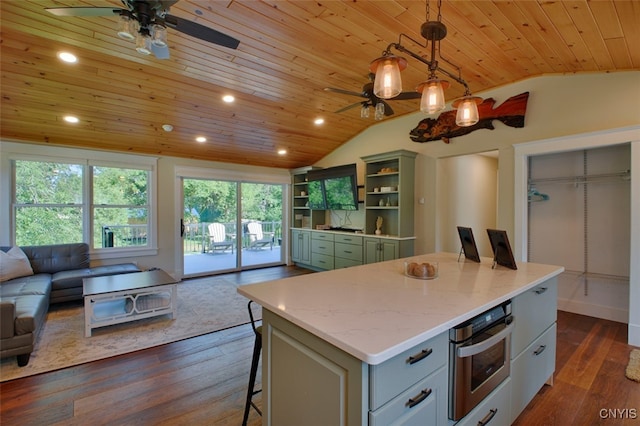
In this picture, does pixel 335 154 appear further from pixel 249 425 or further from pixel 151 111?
pixel 249 425

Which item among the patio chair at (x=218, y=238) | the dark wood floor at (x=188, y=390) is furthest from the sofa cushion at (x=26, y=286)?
the patio chair at (x=218, y=238)

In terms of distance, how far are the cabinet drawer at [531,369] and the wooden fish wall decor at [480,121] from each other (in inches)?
107

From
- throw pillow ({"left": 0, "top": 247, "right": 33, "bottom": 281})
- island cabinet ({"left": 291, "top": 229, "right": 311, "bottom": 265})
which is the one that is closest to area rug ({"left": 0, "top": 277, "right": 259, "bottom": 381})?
throw pillow ({"left": 0, "top": 247, "right": 33, "bottom": 281})

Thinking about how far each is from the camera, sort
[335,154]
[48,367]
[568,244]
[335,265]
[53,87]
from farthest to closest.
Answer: [335,154], [335,265], [568,244], [53,87], [48,367]

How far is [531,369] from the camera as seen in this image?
6.30 ft

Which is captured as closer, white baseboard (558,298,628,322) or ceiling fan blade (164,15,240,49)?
ceiling fan blade (164,15,240,49)

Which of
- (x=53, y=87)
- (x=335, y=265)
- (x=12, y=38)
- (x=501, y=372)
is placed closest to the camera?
(x=501, y=372)

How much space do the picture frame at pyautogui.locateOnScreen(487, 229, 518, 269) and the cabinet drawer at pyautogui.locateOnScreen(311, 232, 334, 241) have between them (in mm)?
3832

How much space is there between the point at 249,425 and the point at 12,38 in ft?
12.9

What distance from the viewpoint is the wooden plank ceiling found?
239 cm

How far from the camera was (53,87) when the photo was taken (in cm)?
344

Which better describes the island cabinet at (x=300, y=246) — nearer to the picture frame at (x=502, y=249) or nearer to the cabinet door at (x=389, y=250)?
the cabinet door at (x=389, y=250)

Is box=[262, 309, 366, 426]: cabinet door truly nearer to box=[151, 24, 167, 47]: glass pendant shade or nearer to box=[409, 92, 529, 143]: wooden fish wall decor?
box=[151, 24, 167, 47]: glass pendant shade

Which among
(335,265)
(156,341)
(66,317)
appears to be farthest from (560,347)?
(66,317)
